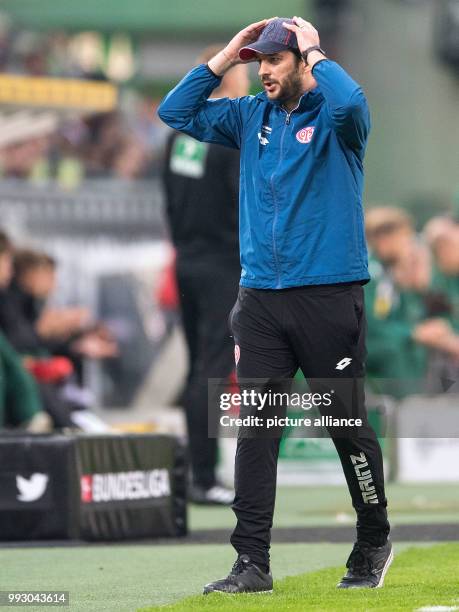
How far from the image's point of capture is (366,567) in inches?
229

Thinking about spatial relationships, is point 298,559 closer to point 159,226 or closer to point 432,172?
point 159,226

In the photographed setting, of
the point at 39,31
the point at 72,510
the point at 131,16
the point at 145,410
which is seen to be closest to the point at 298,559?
the point at 72,510

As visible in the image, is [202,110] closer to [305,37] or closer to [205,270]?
[305,37]

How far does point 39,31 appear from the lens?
2645 centimetres

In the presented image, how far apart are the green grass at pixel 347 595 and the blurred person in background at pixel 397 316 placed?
19.6ft

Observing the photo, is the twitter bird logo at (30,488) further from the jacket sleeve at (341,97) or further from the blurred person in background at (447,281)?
the blurred person in background at (447,281)

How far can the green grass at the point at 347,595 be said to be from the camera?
17.1 ft

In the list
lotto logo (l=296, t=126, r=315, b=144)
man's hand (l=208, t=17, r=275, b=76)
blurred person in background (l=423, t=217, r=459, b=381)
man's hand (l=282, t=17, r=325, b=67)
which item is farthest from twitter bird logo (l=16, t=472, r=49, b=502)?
blurred person in background (l=423, t=217, r=459, b=381)

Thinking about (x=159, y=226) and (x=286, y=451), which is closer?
(x=286, y=451)

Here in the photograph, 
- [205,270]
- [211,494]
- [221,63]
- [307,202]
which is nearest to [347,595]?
[307,202]

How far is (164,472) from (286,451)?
369cm

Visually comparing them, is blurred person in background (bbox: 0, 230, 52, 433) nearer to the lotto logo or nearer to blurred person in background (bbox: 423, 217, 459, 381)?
blurred person in background (bbox: 423, 217, 459, 381)

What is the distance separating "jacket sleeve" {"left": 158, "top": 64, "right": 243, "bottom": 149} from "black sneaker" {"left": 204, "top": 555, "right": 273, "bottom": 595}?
154 centimetres

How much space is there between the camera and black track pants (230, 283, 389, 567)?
572cm
